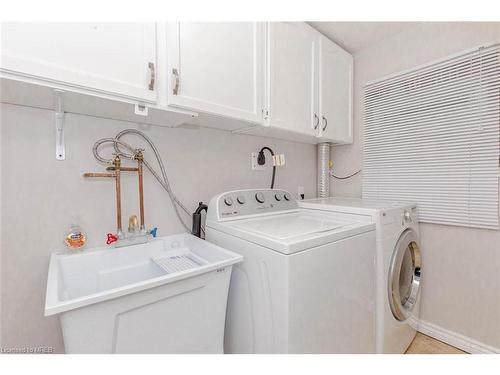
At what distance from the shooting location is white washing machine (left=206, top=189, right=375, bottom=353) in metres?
0.96

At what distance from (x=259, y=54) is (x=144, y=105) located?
0.75 metres

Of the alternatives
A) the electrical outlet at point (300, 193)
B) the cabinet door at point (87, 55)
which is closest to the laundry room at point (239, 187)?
the cabinet door at point (87, 55)

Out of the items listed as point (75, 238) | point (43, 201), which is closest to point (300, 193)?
point (75, 238)

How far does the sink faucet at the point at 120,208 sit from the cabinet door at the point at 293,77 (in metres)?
0.81

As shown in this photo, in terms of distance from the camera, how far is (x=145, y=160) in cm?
136

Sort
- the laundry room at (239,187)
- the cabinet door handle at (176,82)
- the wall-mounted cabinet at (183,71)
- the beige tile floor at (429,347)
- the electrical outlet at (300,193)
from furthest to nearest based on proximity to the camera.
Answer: the electrical outlet at (300,193) → the beige tile floor at (429,347) → the cabinet door handle at (176,82) → the laundry room at (239,187) → the wall-mounted cabinet at (183,71)

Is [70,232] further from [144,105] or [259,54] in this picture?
[259,54]

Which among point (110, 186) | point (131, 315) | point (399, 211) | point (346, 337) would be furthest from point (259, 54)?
point (346, 337)

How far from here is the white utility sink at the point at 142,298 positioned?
763 mm

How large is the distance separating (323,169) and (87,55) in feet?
6.39

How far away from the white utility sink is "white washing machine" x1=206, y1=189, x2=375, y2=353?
0.12m

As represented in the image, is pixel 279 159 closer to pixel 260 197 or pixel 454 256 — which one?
pixel 260 197

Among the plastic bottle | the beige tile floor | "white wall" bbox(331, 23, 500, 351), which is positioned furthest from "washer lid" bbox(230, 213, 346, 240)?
the beige tile floor

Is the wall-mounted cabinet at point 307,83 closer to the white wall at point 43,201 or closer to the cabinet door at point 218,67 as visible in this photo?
the cabinet door at point 218,67
